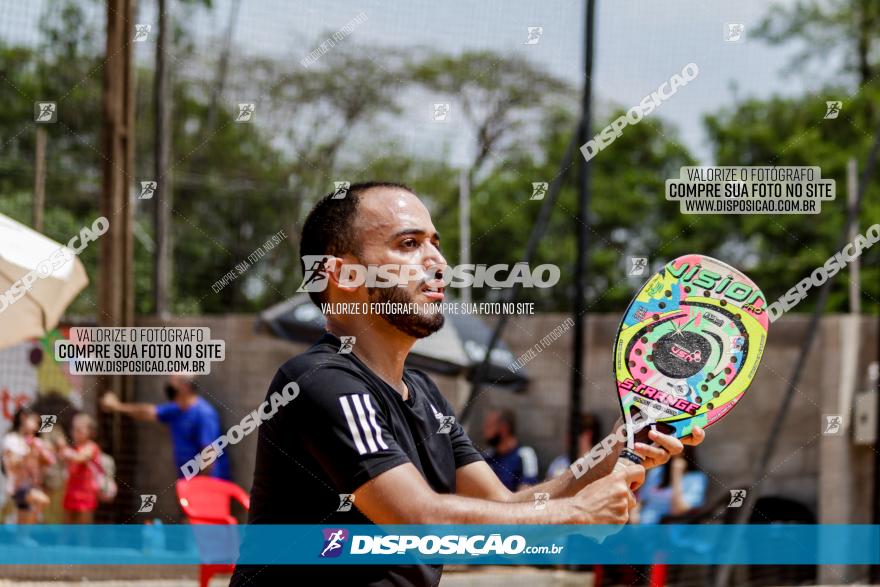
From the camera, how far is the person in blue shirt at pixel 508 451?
6.67 meters

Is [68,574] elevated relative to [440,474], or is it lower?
lower

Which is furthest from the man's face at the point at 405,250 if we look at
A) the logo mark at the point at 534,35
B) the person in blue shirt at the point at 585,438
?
the person in blue shirt at the point at 585,438

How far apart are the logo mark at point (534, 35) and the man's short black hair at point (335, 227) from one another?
346 cm

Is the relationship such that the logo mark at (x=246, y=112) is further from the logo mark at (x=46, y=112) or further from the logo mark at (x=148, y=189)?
the logo mark at (x=46, y=112)

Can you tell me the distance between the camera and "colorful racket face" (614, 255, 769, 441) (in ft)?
9.56

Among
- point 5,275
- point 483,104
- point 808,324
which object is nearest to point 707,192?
point 483,104

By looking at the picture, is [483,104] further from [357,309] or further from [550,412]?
[357,309]

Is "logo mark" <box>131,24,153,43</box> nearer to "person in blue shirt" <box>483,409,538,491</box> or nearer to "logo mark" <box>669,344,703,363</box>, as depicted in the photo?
"person in blue shirt" <box>483,409,538,491</box>

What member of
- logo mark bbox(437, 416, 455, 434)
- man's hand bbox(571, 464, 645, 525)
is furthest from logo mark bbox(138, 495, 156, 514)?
man's hand bbox(571, 464, 645, 525)

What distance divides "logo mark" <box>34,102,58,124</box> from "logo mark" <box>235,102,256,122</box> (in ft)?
4.06

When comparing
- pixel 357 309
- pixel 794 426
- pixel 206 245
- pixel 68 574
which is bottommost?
pixel 68 574

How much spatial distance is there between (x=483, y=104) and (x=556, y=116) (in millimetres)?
1767

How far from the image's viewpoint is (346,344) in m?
2.65

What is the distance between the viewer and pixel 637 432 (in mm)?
2664
